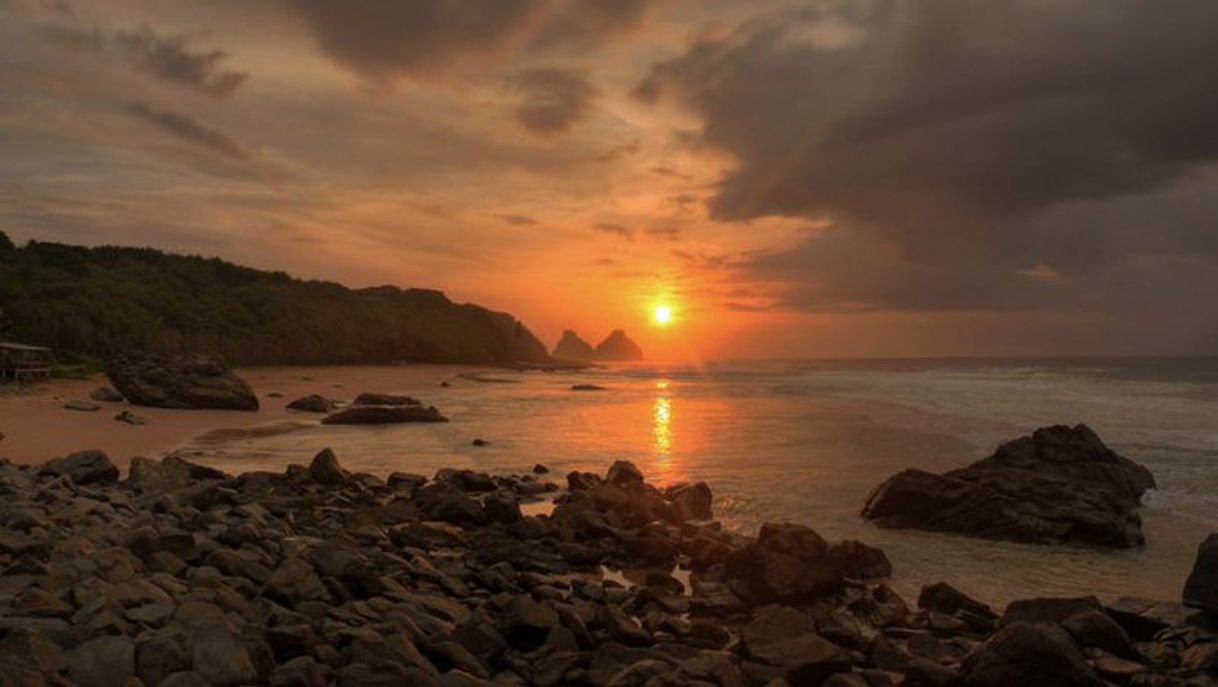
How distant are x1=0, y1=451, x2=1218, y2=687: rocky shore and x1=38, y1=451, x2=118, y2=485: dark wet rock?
106 cm

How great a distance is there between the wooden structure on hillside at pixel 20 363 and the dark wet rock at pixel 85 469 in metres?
30.3

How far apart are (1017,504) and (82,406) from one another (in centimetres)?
3369

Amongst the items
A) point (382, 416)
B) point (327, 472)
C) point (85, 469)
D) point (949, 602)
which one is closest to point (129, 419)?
point (382, 416)

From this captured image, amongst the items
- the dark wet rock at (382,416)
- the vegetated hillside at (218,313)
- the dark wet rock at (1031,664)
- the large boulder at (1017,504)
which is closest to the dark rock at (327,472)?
the large boulder at (1017,504)

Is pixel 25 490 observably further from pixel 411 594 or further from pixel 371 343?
pixel 371 343

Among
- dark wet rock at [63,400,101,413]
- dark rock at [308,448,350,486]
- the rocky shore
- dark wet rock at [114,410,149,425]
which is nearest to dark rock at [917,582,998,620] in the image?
the rocky shore

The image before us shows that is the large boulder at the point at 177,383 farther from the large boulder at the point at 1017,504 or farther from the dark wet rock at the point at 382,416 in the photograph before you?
the large boulder at the point at 1017,504

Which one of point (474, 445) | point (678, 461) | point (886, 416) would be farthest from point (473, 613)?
point (886, 416)

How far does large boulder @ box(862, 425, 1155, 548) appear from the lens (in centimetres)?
1484

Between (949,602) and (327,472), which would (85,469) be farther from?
(949,602)

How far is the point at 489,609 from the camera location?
30.5 ft

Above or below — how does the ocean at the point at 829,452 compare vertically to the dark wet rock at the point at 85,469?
below

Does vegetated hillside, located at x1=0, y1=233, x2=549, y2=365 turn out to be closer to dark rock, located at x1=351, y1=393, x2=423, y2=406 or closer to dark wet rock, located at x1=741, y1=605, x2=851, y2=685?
dark rock, located at x1=351, y1=393, x2=423, y2=406

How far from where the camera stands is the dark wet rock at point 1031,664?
7.22 meters
